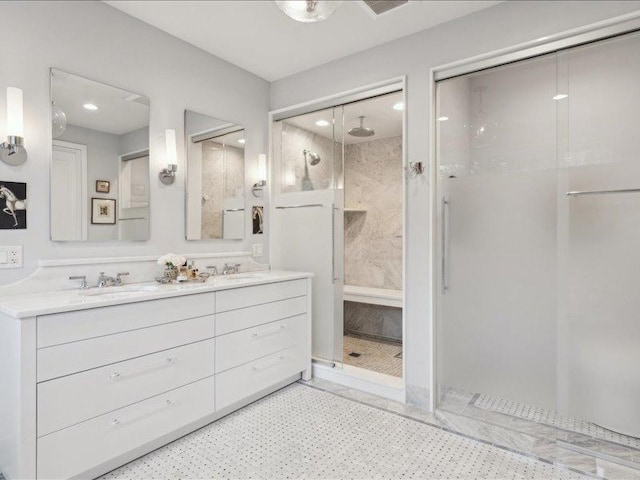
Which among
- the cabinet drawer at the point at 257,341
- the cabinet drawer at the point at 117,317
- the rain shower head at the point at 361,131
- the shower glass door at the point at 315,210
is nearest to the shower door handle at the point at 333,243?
the shower glass door at the point at 315,210

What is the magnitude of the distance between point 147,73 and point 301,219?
1.60 m

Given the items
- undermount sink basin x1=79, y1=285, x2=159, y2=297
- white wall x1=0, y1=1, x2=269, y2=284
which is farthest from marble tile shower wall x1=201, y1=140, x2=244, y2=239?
undermount sink basin x1=79, y1=285, x2=159, y2=297

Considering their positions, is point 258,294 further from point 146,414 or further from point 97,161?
point 97,161

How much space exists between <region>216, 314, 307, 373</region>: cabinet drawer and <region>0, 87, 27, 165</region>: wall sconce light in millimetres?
1489

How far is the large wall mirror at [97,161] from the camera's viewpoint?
2111 mm

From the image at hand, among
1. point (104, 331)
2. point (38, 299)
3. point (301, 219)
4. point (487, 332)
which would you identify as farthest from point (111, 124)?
point (487, 332)

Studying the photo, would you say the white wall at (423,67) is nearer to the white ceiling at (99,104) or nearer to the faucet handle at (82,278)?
the white ceiling at (99,104)

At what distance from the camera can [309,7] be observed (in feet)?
4.74

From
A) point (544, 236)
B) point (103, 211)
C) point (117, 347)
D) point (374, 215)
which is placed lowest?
point (117, 347)

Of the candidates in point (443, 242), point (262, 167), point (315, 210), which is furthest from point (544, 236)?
point (262, 167)

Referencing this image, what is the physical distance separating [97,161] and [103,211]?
12.3 inches

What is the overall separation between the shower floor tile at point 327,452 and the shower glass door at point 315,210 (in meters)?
0.83

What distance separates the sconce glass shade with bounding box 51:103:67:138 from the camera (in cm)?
208

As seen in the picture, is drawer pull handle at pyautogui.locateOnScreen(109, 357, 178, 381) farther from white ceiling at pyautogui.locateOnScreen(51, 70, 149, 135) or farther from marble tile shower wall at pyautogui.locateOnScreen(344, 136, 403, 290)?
marble tile shower wall at pyautogui.locateOnScreen(344, 136, 403, 290)
